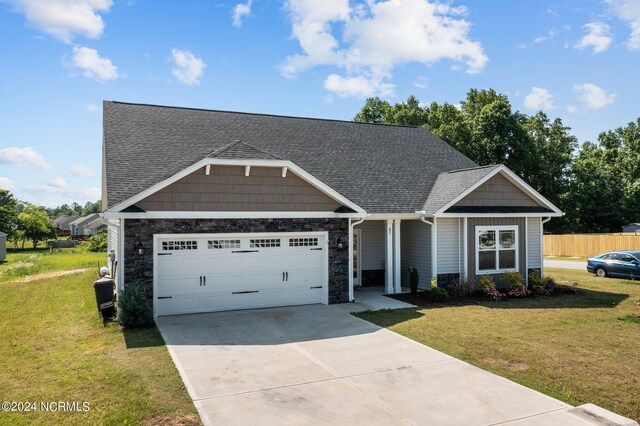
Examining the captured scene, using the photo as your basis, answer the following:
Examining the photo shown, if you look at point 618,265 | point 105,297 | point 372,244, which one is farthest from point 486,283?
point 105,297

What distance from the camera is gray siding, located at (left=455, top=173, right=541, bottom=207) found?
16562 mm

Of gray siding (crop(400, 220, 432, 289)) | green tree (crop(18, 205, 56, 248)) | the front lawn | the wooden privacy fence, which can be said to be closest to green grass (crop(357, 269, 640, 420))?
gray siding (crop(400, 220, 432, 289))

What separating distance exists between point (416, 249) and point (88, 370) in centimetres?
1214

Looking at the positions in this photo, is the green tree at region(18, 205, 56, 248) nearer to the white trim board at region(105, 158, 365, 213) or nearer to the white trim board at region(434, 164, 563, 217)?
A: the white trim board at region(105, 158, 365, 213)

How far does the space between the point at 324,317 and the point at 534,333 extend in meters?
5.32

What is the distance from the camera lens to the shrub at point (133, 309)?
1118 centimetres

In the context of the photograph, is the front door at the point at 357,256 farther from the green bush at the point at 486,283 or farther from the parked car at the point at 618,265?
the parked car at the point at 618,265

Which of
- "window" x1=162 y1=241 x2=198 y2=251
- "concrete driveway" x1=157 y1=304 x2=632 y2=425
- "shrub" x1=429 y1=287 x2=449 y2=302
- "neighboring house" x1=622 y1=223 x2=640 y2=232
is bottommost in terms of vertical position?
"concrete driveway" x1=157 y1=304 x2=632 y2=425

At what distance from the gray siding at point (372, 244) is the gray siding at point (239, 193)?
380 cm

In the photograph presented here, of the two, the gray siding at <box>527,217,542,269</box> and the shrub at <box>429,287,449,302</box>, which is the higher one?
the gray siding at <box>527,217,542,269</box>

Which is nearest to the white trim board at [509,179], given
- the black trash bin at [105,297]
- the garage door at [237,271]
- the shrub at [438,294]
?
the shrub at [438,294]

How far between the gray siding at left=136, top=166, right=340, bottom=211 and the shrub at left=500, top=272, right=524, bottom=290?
7222 mm

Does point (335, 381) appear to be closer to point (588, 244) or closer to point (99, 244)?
point (588, 244)

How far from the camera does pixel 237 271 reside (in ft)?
43.7
